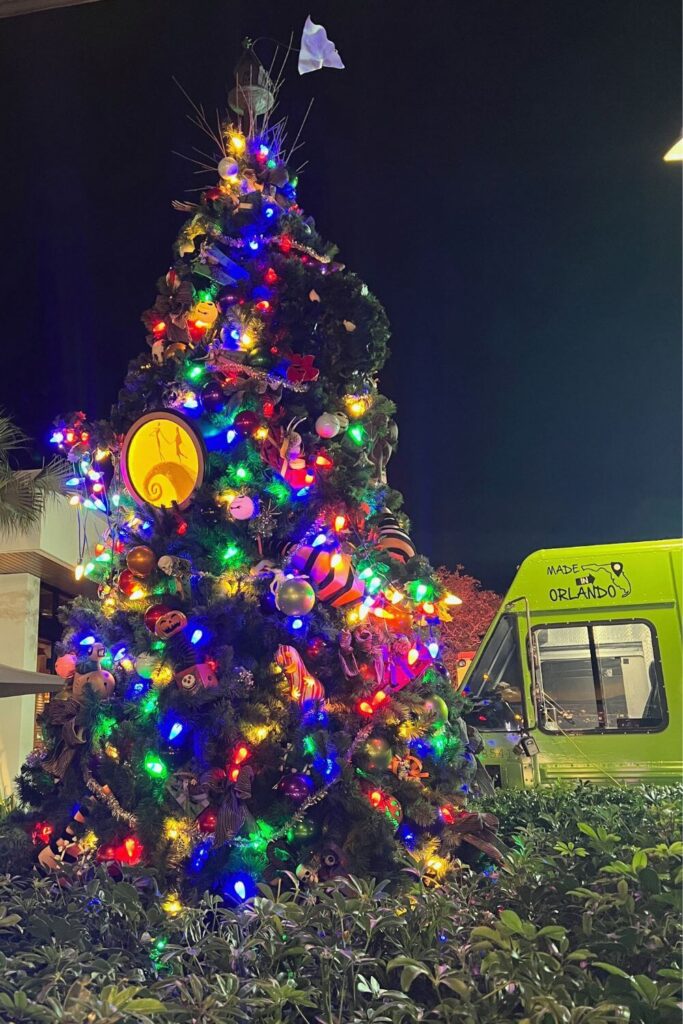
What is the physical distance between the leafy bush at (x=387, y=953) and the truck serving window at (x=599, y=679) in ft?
13.8

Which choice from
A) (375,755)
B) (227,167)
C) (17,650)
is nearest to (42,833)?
(375,755)

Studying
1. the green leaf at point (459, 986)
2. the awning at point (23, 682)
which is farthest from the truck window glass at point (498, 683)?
the green leaf at point (459, 986)

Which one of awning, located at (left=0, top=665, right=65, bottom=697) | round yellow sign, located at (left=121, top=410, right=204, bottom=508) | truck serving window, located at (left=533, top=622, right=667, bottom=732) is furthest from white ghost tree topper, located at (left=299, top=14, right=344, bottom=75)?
truck serving window, located at (left=533, top=622, right=667, bottom=732)

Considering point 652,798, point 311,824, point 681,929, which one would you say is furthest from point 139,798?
point 652,798

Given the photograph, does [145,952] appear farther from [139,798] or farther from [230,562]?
[230,562]

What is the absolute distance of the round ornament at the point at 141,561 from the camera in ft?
13.4

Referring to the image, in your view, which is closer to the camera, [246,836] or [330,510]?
[246,836]

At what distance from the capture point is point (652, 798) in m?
4.26

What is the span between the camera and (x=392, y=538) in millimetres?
4613

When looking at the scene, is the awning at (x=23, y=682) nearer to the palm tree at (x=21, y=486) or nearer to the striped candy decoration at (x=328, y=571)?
the striped candy decoration at (x=328, y=571)

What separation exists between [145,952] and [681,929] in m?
1.63

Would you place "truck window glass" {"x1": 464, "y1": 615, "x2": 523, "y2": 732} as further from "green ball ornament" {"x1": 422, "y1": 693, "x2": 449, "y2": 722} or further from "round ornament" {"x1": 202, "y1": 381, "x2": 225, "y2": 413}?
"round ornament" {"x1": 202, "y1": 381, "x2": 225, "y2": 413}

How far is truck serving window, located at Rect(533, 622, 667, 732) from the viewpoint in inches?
256

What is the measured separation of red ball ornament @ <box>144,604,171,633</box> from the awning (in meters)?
1.26
